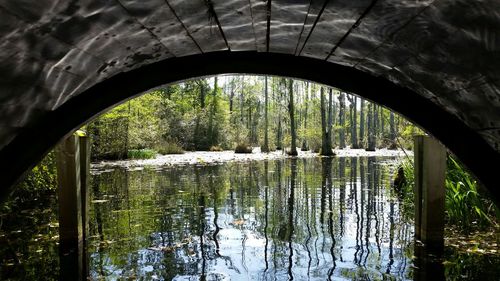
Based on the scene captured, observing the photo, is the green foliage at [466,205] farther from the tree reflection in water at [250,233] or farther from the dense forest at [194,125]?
the dense forest at [194,125]

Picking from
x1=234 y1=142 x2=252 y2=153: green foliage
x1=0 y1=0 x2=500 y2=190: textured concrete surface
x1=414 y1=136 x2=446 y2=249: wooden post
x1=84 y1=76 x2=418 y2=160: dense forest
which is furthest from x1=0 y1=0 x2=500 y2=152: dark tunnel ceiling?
x1=234 y1=142 x2=252 y2=153: green foliage

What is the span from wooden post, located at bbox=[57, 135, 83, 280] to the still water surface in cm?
36

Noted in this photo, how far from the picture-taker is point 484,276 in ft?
17.0

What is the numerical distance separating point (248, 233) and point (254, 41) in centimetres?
508

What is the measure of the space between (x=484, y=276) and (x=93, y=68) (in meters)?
5.49

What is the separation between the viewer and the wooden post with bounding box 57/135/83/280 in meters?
6.02

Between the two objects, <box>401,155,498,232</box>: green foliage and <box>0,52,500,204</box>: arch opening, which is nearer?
<box>0,52,500,204</box>: arch opening

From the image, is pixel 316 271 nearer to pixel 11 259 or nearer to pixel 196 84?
pixel 11 259

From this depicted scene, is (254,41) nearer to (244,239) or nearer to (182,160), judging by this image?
(244,239)

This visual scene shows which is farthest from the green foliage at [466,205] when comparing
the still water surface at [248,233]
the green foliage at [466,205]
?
the still water surface at [248,233]

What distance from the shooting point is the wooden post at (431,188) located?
5965 mm

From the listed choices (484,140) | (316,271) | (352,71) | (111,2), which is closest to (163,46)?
(111,2)

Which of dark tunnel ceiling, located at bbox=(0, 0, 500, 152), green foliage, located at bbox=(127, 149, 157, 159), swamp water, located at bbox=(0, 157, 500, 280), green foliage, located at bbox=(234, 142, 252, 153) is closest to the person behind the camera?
dark tunnel ceiling, located at bbox=(0, 0, 500, 152)

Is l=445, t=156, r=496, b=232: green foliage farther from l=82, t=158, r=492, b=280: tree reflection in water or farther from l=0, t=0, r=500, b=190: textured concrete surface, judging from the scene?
l=0, t=0, r=500, b=190: textured concrete surface
